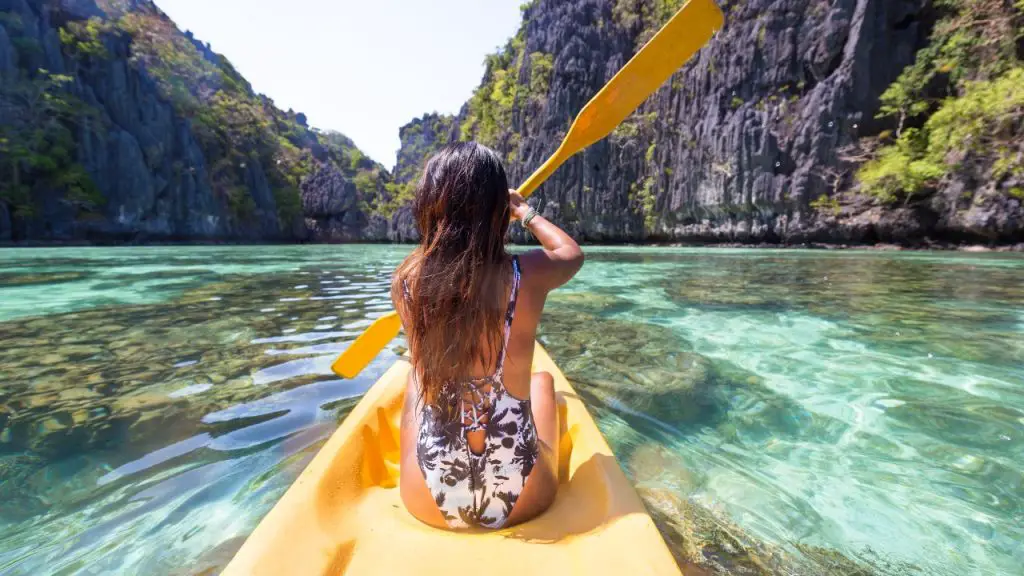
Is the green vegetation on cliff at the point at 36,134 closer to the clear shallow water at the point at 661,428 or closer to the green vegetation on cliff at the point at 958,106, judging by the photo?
the clear shallow water at the point at 661,428

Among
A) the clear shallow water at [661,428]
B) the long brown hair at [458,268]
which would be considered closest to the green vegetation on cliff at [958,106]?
the clear shallow water at [661,428]

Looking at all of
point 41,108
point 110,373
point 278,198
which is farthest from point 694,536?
point 278,198

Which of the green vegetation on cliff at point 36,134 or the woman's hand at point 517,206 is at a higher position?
the green vegetation on cliff at point 36,134

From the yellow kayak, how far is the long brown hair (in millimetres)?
413

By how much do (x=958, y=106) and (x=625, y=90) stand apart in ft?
81.8

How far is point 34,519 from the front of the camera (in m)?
1.74

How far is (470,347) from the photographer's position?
1259 mm

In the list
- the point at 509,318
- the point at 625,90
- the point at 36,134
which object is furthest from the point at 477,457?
the point at 36,134

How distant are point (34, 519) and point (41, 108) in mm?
43359

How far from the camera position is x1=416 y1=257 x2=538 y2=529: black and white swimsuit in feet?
4.27

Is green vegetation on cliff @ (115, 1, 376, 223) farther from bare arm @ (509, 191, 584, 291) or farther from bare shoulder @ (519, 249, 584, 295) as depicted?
bare shoulder @ (519, 249, 584, 295)

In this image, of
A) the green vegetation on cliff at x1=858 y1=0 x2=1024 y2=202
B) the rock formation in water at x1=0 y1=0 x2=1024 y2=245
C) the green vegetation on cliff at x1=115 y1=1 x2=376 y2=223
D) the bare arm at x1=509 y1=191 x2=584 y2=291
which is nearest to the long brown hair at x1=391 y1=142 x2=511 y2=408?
Answer: the bare arm at x1=509 y1=191 x2=584 y2=291

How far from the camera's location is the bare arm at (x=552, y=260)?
4.51 ft

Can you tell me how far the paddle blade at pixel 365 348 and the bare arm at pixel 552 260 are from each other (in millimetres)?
1406
